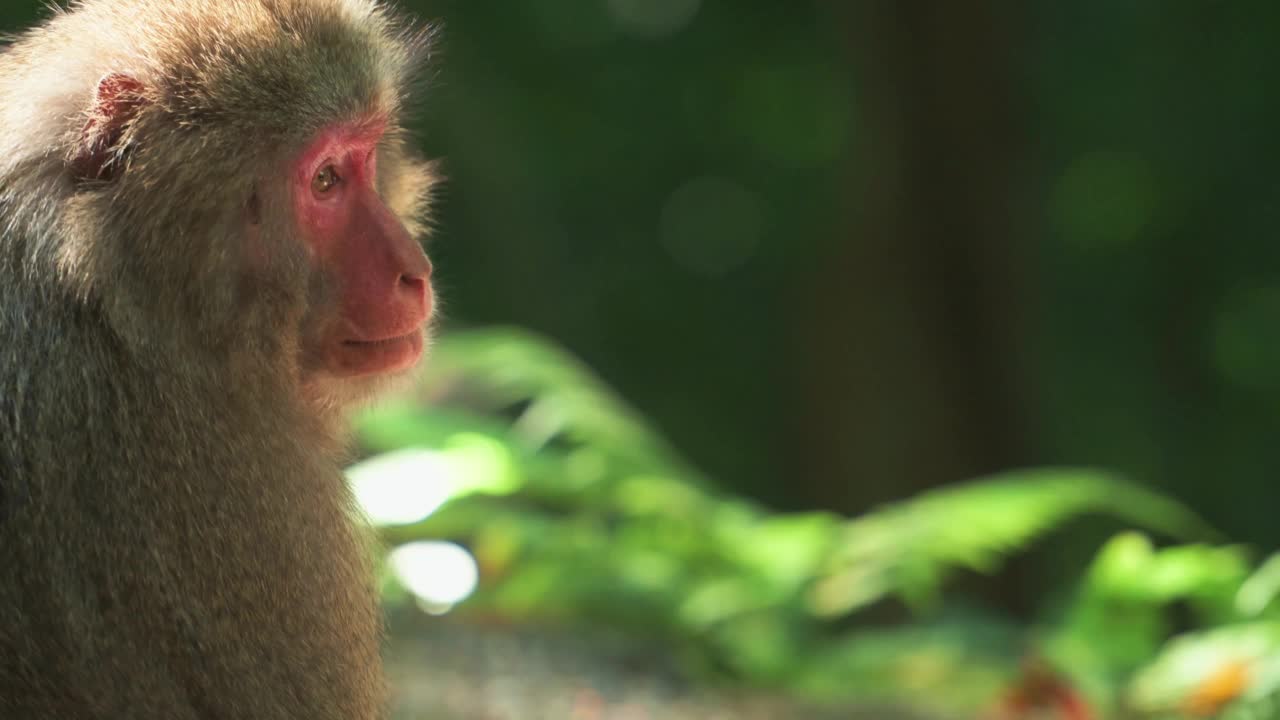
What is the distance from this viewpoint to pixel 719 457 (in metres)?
10.4

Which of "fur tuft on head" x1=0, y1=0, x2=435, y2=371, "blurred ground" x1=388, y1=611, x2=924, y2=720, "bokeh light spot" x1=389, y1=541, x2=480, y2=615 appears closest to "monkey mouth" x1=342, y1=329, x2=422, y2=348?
"fur tuft on head" x1=0, y1=0, x2=435, y2=371

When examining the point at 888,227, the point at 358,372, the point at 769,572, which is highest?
the point at 888,227

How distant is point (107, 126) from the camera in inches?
95.5

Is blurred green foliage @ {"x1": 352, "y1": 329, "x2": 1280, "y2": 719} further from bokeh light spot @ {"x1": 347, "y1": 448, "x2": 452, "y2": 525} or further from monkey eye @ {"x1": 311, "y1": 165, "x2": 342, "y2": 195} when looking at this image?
monkey eye @ {"x1": 311, "y1": 165, "x2": 342, "y2": 195}

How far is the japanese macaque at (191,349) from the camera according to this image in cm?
224

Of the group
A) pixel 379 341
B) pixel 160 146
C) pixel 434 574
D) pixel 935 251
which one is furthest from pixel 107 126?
pixel 935 251

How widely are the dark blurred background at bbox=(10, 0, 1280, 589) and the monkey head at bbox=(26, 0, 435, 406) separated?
216 inches

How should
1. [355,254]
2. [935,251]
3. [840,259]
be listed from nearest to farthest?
[355,254]
[935,251]
[840,259]

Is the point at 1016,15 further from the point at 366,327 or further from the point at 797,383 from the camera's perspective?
the point at 366,327

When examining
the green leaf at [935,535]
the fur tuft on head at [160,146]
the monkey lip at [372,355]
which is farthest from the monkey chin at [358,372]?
the green leaf at [935,535]

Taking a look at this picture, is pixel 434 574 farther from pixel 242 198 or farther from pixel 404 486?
pixel 242 198

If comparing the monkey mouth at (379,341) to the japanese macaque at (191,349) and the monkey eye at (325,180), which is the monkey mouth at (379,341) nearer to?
the japanese macaque at (191,349)

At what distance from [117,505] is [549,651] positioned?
92.6 inches

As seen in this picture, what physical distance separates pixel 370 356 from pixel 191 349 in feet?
1.11
